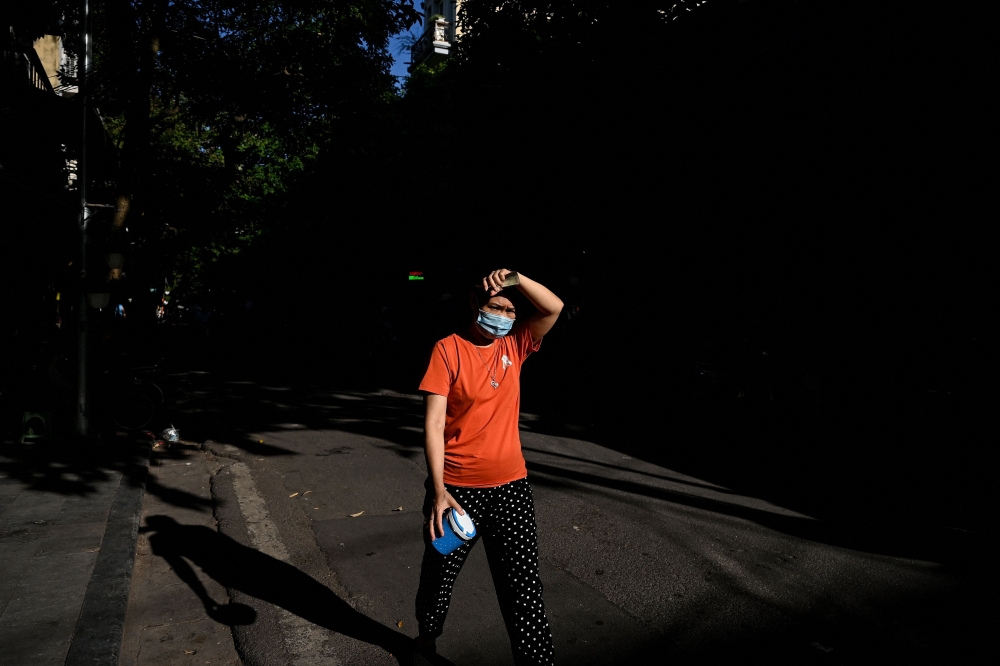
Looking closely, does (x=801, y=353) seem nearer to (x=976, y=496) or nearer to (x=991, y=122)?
(x=991, y=122)

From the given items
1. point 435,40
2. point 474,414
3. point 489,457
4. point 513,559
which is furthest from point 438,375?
point 435,40

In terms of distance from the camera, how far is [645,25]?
16422 millimetres

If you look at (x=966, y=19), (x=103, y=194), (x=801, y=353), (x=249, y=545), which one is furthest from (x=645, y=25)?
(x=249, y=545)

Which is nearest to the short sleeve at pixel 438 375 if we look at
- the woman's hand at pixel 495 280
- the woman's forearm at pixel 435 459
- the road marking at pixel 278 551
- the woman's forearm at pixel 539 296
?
the woman's forearm at pixel 435 459

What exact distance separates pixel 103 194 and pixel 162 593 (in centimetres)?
1272

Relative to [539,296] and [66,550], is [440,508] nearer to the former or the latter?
[539,296]

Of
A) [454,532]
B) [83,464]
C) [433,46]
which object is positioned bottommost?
[83,464]

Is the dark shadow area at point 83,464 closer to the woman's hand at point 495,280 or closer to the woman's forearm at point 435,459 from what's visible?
the woman's forearm at point 435,459

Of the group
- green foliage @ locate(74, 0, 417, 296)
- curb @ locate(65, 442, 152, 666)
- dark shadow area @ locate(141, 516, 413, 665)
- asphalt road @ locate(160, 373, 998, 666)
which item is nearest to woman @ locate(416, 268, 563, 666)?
asphalt road @ locate(160, 373, 998, 666)

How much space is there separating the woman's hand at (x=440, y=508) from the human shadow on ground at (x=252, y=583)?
3.44 feet

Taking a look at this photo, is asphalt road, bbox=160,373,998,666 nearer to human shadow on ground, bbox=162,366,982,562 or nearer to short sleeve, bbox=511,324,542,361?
human shadow on ground, bbox=162,366,982,562

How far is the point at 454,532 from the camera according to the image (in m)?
3.02

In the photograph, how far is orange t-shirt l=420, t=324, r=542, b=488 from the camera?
121 inches

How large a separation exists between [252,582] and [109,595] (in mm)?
811
